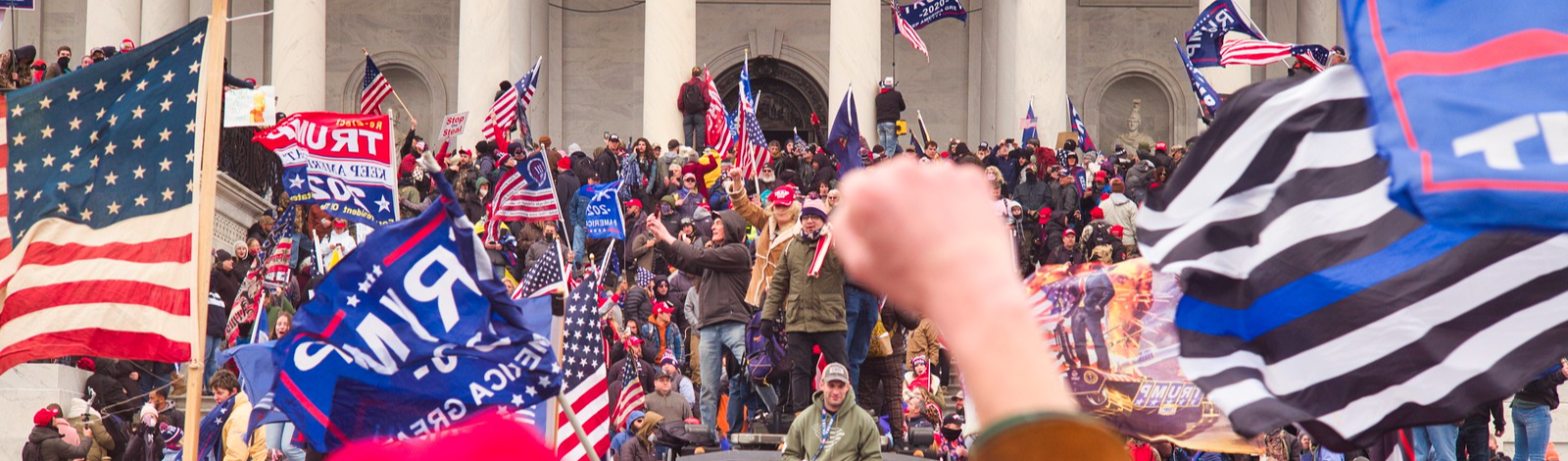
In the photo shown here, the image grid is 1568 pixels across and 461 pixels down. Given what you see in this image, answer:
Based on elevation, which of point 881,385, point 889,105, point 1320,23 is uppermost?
point 1320,23

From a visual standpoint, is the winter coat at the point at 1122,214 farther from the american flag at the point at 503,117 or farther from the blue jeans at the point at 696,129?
the blue jeans at the point at 696,129

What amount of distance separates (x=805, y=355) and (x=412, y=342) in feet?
18.2

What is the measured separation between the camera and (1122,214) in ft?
76.0

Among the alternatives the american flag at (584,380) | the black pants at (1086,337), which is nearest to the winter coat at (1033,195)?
the american flag at (584,380)

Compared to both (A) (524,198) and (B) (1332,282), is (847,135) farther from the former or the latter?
(B) (1332,282)

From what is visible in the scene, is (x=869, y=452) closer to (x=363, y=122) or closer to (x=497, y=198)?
(x=363, y=122)

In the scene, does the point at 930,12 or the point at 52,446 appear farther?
the point at 930,12

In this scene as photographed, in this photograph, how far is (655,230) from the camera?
1190 centimetres

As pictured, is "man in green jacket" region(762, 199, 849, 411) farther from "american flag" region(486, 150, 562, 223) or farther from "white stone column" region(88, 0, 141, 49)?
"white stone column" region(88, 0, 141, 49)

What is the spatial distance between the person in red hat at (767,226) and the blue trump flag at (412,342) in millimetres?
5281

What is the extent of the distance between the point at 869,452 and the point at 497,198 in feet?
30.4

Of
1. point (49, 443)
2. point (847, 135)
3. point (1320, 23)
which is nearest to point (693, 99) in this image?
point (847, 135)

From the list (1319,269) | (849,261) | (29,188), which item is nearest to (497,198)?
(29,188)

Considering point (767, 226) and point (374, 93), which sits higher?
point (374, 93)
